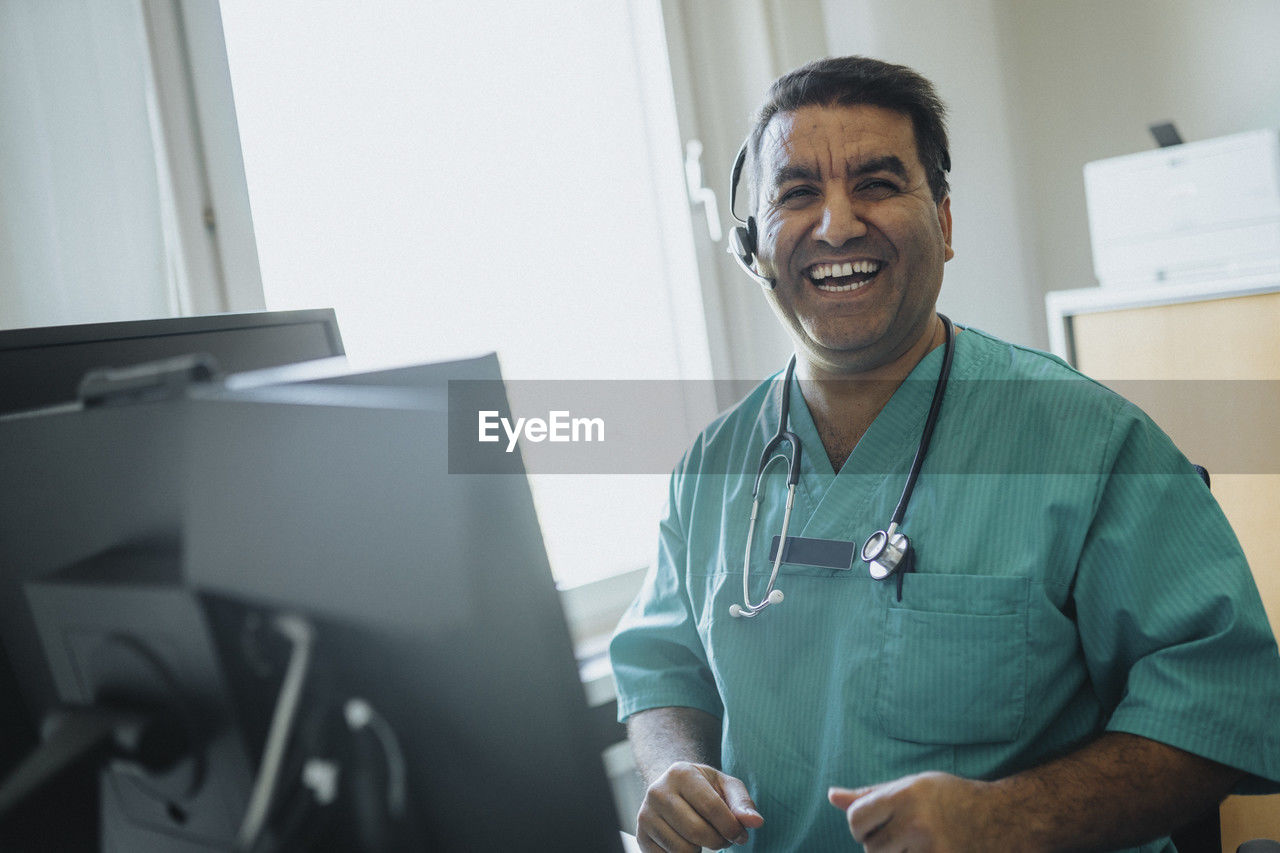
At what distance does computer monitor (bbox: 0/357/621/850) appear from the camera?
1.47 ft

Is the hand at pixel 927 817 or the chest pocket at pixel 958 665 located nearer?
the hand at pixel 927 817

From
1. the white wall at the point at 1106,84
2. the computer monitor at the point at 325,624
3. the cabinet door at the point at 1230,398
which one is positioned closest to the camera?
the computer monitor at the point at 325,624

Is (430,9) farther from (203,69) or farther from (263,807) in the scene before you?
(263,807)

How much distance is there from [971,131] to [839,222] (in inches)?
55.8

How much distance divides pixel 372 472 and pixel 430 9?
1689mm

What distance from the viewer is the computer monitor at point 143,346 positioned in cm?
78

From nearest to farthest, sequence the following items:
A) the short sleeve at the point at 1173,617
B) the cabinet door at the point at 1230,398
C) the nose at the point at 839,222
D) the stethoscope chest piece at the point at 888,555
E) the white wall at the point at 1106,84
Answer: the short sleeve at the point at 1173,617, the stethoscope chest piece at the point at 888,555, the nose at the point at 839,222, the cabinet door at the point at 1230,398, the white wall at the point at 1106,84

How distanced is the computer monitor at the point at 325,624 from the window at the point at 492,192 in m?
1.14

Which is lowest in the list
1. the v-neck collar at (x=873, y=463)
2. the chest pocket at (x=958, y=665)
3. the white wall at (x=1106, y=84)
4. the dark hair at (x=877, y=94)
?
the chest pocket at (x=958, y=665)

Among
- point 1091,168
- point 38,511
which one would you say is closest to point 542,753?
point 38,511

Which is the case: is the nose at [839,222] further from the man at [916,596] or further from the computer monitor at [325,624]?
the computer monitor at [325,624]

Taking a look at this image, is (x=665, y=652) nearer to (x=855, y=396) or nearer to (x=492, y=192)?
(x=855, y=396)

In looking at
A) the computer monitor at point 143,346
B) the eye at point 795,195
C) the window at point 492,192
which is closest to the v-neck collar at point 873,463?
the eye at point 795,195

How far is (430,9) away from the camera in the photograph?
192 centimetres
